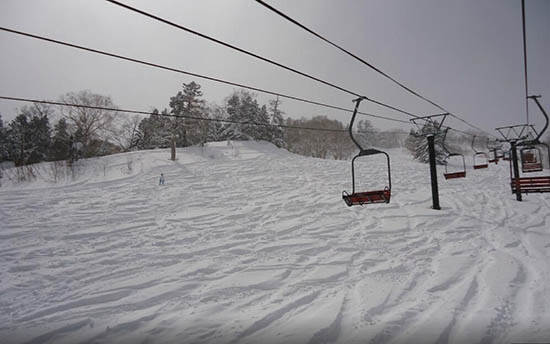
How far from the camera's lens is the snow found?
3156mm

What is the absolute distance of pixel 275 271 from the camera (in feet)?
16.2

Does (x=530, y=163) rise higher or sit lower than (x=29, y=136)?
lower

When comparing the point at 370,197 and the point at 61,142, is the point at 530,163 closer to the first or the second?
the point at 370,197

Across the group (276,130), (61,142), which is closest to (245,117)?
(276,130)

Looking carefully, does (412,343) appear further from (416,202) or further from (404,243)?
(416,202)

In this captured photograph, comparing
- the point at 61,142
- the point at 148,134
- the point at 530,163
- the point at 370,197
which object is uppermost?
the point at 148,134

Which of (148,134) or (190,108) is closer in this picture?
(190,108)

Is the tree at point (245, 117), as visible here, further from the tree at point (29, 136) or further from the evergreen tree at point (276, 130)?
the tree at point (29, 136)

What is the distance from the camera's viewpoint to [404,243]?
6.22 metres

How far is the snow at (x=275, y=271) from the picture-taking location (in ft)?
10.4

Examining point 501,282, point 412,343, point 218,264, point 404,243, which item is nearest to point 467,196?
point 404,243

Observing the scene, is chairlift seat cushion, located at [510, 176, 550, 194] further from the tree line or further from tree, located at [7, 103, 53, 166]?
tree, located at [7, 103, 53, 166]

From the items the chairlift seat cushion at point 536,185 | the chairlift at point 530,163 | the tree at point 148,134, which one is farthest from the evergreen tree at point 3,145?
the chairlift at point 530,163

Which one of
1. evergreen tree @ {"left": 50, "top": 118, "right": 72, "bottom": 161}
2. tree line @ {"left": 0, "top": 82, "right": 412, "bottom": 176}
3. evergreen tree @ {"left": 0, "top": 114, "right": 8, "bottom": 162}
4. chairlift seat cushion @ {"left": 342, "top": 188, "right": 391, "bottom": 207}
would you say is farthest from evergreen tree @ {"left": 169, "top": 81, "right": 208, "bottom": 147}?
chairlift seat cushion @ {"left": 342, "top": 188, "right": 391, "bottom": 207}
